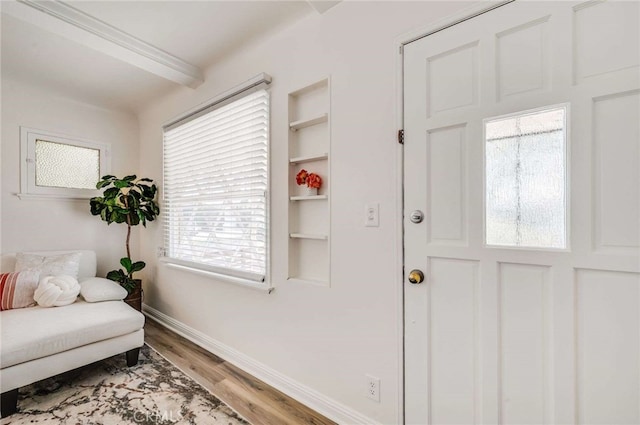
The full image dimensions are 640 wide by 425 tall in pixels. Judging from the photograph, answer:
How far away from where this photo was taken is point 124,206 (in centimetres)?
293

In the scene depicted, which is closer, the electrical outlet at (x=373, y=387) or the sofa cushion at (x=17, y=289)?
the electrical outlet at (x=373, y=387)

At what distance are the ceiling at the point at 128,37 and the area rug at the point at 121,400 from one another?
2.39m

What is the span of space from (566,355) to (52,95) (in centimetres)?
450

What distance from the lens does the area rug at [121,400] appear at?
1.66 m

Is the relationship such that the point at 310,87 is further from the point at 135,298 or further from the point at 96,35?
the point at 135,298

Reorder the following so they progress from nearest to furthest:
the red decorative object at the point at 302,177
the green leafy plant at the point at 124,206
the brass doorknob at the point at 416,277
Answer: the brass doorknob at the point at 416,277, the red decorative object at the point at 302,177, the green leafy plant at the point at 124,206

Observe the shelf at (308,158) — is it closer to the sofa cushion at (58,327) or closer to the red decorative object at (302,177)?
the red decorative object at (302,177)

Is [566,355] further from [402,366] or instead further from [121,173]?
[121,173]

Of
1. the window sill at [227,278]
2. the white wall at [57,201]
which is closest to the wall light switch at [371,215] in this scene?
the window sill at [227,278]

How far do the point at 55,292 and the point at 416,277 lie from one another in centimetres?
272

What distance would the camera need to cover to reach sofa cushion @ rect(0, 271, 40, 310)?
7.21ft

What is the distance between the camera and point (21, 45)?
2139 mm

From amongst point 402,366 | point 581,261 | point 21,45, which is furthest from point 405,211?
point 21,45

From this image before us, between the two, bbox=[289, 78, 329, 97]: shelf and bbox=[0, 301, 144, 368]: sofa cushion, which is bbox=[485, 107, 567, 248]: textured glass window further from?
bbox=[0, 301, 144, 368]: sofa cushion
